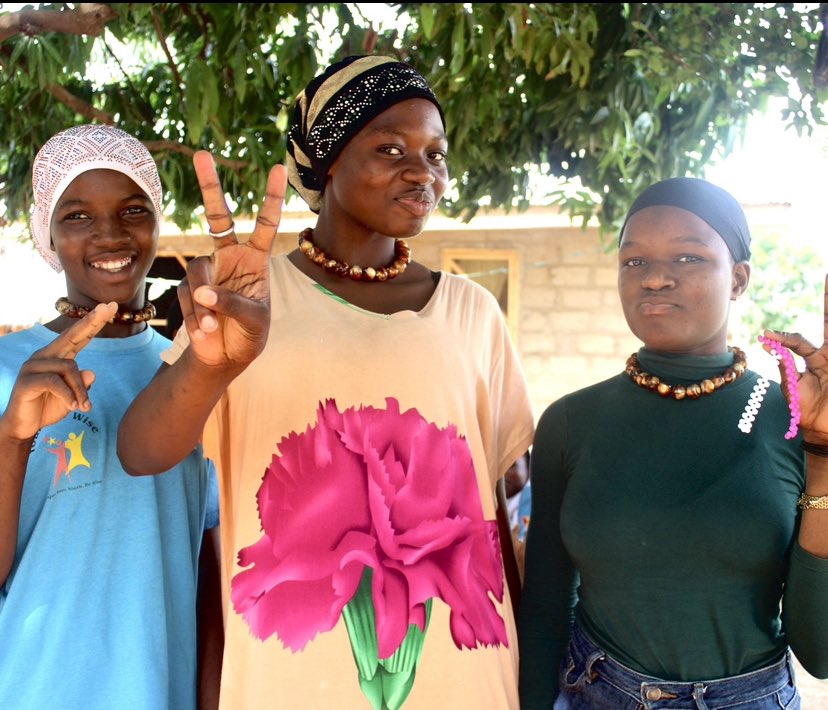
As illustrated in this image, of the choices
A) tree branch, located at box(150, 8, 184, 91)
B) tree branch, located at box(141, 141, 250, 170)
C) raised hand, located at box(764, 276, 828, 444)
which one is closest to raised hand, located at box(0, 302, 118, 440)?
raised hand, located at box(764, 276, 828, 444)

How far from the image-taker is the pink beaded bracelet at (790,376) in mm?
1617

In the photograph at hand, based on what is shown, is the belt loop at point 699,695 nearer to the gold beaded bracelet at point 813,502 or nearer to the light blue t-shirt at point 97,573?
the gold beaded bracelet at point 813,502

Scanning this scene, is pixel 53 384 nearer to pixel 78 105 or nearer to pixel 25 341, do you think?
pixel 25 341

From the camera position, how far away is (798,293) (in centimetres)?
1409

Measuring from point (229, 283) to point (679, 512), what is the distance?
956 mm

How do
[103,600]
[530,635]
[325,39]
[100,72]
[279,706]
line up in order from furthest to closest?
[100,72], [325,39], [530,635], [103,600], [279,706]

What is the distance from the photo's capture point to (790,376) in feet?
5.33

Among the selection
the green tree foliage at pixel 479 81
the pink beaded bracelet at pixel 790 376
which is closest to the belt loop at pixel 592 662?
the pink beaded bracelet at pixel 790 376

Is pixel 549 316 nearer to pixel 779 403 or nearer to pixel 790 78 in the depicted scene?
pixel 790 78

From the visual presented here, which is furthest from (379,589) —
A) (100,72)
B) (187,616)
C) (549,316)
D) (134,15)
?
(549,316)

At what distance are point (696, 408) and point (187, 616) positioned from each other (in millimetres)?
1179

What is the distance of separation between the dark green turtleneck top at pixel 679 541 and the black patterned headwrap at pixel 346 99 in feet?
2.54

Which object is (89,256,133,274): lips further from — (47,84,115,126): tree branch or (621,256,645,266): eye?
(47,84,115,126): tree branch

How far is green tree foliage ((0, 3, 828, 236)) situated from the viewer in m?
3.37
